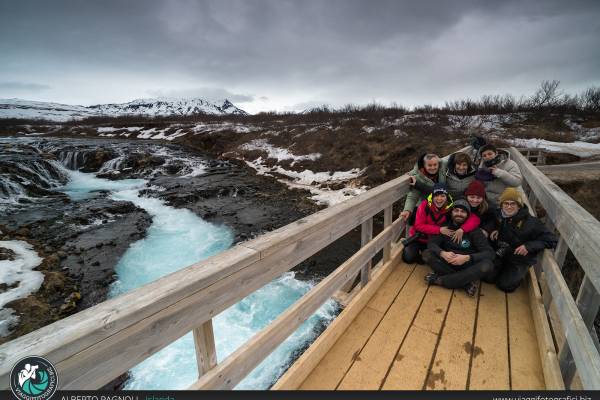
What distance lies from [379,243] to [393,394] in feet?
4.87

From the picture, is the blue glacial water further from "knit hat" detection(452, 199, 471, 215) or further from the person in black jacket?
"knit hat" detection(452, 199, 471, 215)

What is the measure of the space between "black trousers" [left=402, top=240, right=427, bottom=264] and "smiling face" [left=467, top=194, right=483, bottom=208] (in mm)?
734

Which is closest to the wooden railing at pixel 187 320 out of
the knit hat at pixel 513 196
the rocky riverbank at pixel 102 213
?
the knit hat at pixel 513 196

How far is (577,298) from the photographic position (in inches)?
71.0

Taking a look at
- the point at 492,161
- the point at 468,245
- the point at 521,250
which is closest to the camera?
the point at 521,250

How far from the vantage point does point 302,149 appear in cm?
2148

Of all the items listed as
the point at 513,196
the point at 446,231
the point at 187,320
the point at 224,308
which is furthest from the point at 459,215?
the point at 187,320

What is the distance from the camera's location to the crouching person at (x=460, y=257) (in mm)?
2965

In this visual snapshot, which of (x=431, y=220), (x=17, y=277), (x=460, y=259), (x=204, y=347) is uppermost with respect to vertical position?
(x=204, y=347)

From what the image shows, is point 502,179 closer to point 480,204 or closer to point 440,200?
point 480,204

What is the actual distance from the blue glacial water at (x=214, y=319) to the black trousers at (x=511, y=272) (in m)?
3.32

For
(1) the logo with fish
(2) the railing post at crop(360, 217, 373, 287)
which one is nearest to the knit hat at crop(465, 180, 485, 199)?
(2) the railing post at crop(360, 217, 373, 287)

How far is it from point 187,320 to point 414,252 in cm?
304

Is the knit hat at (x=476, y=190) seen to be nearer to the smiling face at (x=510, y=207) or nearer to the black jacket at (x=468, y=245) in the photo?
the smiling face at (x=510, y=207)
